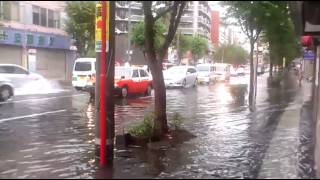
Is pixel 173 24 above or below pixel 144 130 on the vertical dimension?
above

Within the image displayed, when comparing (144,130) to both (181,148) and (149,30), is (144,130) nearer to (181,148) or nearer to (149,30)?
(181,148)

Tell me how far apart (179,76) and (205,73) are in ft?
22.8

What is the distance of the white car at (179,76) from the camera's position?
3497cm

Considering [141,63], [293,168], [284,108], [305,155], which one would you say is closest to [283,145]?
[305,155]

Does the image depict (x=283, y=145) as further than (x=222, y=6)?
Yes

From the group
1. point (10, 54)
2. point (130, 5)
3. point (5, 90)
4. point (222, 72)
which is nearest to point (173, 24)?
point (130, 5)

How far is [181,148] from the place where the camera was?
1055 cm

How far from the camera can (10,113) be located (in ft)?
59.3

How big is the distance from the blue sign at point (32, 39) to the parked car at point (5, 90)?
141 inches

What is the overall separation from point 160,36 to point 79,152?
310 cm

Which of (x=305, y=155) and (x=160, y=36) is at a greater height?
(x=160, y=36)

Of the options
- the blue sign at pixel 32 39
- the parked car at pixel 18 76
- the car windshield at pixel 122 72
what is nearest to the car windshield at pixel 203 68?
the blue sign at pixel 32 39

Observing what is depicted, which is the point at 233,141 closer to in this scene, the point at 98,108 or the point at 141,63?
the point at 98,108

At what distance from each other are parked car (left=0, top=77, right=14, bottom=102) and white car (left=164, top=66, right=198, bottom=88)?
12292mm
